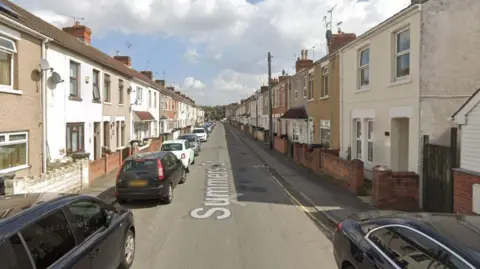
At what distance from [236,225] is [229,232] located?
557 mm

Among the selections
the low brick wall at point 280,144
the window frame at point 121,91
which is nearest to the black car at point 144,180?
the window frame at point 121,91

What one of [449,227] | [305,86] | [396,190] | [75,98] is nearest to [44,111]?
[75,98]

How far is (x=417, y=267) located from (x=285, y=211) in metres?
6.30

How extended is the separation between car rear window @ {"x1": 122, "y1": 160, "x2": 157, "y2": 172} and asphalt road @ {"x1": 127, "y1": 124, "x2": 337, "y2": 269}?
1.04 m

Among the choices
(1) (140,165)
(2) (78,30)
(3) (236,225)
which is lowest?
(3) (236,225)

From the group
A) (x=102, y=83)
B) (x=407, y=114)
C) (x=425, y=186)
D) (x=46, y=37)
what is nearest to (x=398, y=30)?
(x=407, y=114)

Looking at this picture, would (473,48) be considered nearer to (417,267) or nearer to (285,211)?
(285,211)

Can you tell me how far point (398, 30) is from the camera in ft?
34.9

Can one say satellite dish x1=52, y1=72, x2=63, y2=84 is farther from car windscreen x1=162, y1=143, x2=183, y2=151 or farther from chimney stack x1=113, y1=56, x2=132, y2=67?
chimney stack x1=113, y1=56, x2=132, y2=67

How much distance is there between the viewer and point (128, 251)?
5699mm

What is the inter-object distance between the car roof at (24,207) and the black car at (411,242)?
3422 millimetres

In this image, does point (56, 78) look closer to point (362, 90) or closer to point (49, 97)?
point (49, 97)

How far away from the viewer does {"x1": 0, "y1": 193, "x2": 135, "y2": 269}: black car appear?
10.6 feet

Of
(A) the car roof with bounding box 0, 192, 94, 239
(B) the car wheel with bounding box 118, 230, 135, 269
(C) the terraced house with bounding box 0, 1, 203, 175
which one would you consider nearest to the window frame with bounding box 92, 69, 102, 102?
(C) the terraced house with bounding box 0, 1, 203, 175
